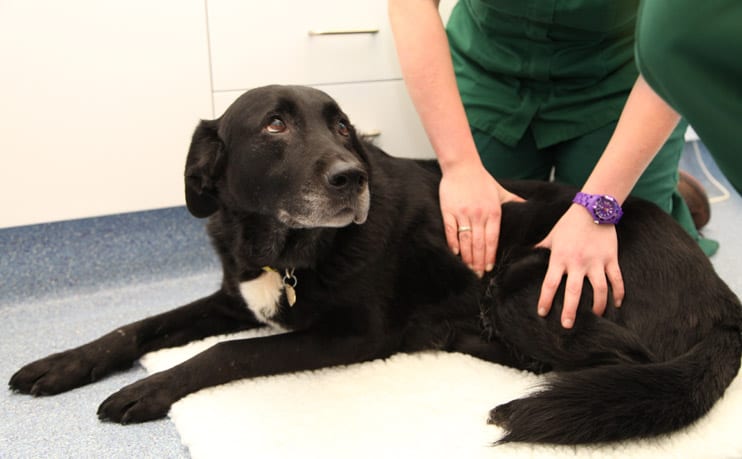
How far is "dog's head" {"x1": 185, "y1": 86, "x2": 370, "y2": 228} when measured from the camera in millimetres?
1135

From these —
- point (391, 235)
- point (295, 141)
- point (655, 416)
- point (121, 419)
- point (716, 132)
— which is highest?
point (716, 132)

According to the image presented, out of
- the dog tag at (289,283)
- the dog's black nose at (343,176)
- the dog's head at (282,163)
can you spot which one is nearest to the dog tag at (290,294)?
the dog tag at (289,283)

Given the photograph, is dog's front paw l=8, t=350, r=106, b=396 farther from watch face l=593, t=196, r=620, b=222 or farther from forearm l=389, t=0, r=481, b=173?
watch face l=593, t=196, r=620, b=222

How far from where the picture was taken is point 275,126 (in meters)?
1.19

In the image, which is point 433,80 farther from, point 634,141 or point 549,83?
point 634,141

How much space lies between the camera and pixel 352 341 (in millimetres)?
1280

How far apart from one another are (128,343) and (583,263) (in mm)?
858

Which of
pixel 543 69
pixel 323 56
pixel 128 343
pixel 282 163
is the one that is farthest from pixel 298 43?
pixel 128 343

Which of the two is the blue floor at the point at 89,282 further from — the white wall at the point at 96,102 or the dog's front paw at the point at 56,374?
the white wall at the point at 96,102

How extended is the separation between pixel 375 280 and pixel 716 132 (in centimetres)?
71

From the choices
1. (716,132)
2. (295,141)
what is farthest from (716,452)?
(295,141)

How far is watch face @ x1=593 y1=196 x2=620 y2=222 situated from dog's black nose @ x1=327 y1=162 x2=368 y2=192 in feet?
1.40

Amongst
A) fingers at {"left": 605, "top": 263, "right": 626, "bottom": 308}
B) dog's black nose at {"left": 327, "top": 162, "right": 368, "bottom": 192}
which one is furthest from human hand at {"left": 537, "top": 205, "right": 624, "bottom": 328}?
dog's black nose at {"left": 327, "top": 162, "right": 368, "bottom": 192}

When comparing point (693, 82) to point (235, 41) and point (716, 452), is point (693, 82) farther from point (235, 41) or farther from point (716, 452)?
point (235, 41)
